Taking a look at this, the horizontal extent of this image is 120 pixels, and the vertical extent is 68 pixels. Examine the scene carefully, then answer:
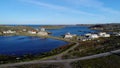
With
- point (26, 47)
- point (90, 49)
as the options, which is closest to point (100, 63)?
point (90, 49)

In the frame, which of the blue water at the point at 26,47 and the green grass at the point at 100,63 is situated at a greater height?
the green grass at the point at 100,63

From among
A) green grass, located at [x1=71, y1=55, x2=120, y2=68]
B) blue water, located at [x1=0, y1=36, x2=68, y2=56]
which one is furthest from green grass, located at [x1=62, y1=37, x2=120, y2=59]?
blue water, located at [x1=0, y1=36, x2=68, y2=56]

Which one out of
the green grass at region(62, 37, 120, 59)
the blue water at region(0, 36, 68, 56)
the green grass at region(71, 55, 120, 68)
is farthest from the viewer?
the blue water at region(0, 36, 68, 56)

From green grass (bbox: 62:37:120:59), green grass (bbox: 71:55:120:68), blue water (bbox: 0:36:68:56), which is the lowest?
blue water (bbox: 0:36:68:56)

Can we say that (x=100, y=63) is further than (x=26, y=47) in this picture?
No

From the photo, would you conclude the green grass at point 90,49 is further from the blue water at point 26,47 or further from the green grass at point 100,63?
the blue water at point 26,47

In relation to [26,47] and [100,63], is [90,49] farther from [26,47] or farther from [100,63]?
[26,47]

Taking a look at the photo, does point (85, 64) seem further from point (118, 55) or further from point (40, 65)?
point (118, 55)

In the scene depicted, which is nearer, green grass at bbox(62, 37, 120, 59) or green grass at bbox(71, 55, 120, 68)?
green grass at bbox(71, 55, 120, 68)

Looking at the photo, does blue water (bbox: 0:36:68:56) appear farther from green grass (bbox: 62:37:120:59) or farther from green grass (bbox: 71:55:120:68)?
green grass (bbox: 71:55:120:68)

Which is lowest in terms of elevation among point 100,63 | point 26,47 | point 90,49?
point 26,47

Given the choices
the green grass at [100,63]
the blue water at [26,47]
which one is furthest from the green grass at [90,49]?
the blue water at [26,47]

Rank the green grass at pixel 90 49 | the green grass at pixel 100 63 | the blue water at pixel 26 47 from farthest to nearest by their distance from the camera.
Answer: the blue water at pixel 26 47 → the green grass at pixel 90 49 → the green grass at pixel 100 63
